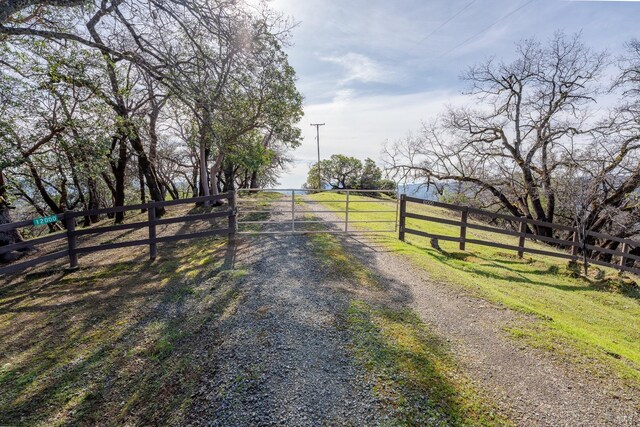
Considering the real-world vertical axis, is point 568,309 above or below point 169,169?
below

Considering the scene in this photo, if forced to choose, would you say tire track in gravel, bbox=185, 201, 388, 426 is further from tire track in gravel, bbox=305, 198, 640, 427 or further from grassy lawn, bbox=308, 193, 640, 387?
grassy lawn, bbox=308, 193, 640, 387

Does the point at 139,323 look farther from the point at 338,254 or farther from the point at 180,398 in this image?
the point at 338,254

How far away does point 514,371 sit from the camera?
284 cm

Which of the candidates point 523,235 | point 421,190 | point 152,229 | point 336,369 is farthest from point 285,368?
point 421,190

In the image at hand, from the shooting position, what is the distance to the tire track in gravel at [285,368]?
2.25 metres

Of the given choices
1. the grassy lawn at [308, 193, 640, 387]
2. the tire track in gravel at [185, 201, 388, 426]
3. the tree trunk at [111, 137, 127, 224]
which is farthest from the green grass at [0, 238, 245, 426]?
the tree trunk at [111, 137, 127, 224]

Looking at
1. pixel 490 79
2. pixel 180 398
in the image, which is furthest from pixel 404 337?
pixel 490 79

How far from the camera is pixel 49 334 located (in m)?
3.67

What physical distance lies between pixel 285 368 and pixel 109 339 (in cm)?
240

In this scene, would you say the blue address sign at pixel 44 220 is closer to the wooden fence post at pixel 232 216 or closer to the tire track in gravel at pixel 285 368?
the wooden fence post at pixel 232 216

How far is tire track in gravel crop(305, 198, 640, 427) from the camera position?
7.79ft

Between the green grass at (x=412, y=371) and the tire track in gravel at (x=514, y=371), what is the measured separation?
0.60 feet

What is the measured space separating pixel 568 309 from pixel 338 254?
4.35 metres

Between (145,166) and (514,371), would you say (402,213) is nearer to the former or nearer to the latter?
(514,371)
